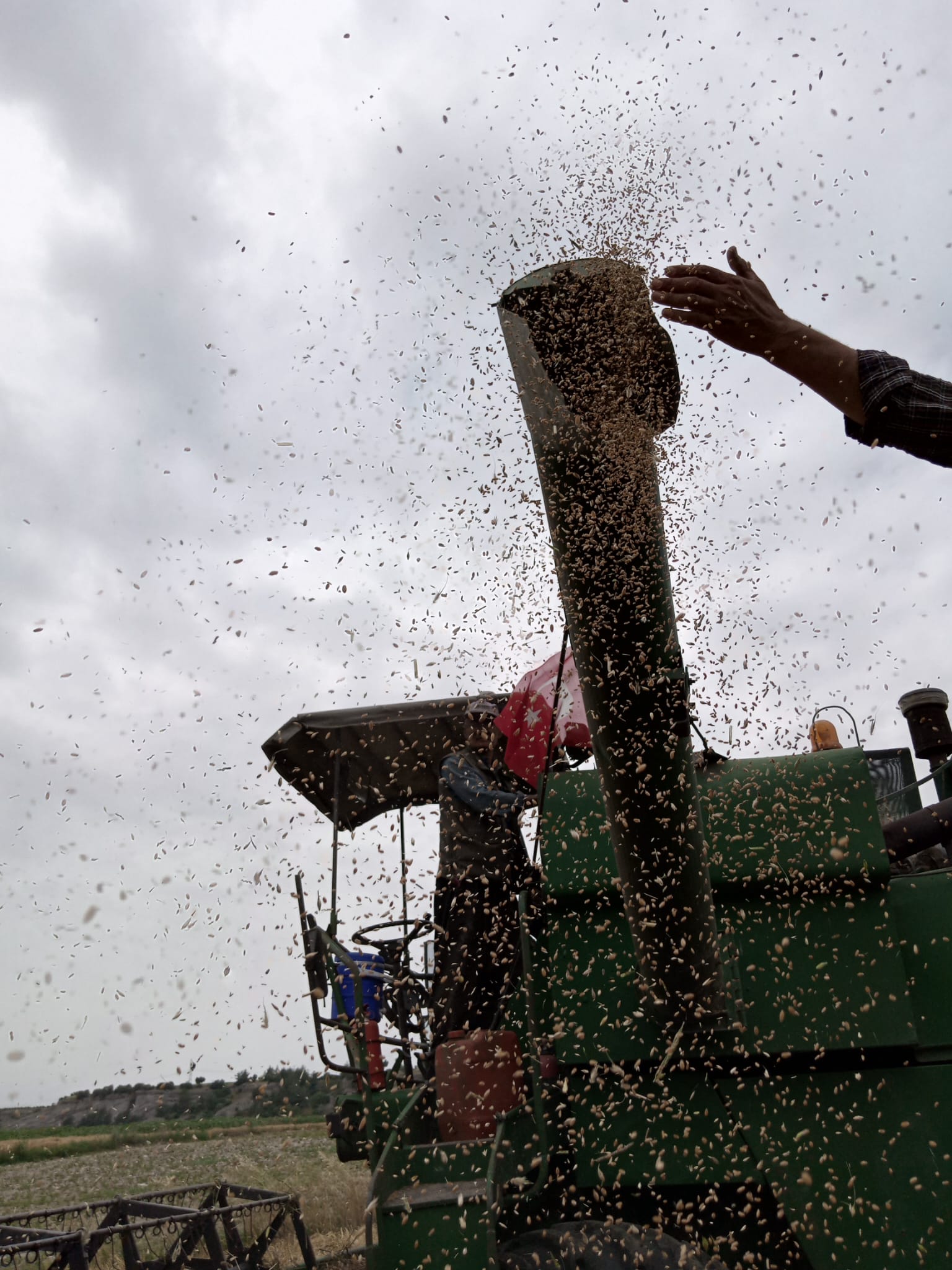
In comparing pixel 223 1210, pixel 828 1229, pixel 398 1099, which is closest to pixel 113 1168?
pixel 223 1210

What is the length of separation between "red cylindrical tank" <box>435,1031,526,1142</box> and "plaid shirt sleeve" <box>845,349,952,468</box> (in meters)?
2.89

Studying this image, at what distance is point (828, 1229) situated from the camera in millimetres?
3330

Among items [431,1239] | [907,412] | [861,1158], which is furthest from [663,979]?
[907,412]

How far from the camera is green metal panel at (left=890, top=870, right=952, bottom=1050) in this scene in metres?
3.48

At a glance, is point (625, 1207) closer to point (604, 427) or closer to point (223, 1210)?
point (604, 427)

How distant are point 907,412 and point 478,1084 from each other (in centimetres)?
307

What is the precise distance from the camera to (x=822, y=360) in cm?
204

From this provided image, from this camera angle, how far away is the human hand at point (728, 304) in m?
2.17

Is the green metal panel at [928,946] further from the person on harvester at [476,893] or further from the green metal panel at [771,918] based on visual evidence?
the person on harvester at [476,893]

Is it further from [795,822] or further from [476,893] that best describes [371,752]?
[795,822]

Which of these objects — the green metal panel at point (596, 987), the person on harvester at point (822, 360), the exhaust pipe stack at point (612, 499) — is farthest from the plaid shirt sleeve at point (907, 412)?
the green metal panel at point (596, 987)

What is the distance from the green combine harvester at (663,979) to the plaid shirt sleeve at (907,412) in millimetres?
918

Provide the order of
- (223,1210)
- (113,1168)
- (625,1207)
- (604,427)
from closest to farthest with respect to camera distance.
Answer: (604,427) < (625,1207) < (223,1210) < (113,1168)

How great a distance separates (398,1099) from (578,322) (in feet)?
11.4
